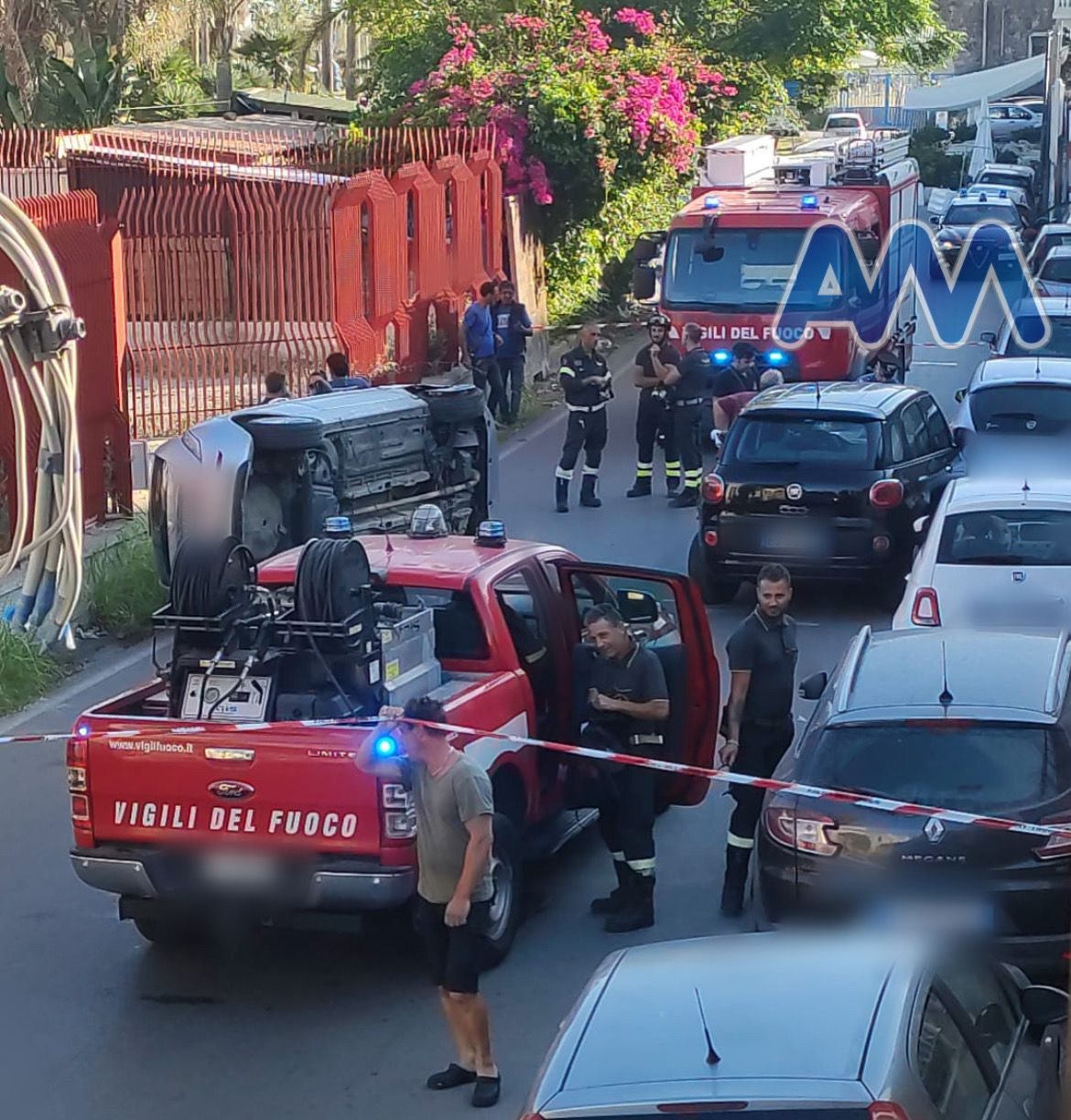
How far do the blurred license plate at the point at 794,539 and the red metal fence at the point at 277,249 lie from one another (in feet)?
19.0

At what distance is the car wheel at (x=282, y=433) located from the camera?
1303 centimetres

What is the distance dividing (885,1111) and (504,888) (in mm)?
4097

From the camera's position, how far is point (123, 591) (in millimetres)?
13984

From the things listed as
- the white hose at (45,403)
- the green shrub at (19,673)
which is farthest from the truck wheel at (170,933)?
the green shrub at (19,673)

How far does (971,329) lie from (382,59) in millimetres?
10825

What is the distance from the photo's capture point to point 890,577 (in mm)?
14227

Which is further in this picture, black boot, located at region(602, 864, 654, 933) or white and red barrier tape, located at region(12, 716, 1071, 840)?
black boot, located at region(602, 864, 654, 933)

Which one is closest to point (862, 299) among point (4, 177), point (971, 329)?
point (4, 177)

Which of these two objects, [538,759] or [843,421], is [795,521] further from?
[538,759]

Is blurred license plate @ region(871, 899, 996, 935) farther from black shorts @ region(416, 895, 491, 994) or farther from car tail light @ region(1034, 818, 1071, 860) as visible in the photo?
black shorts @ region(416, 895, 491, 994)

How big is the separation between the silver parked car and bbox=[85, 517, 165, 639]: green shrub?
361 inches

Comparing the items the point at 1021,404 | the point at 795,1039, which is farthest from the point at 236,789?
the point at 1021,404

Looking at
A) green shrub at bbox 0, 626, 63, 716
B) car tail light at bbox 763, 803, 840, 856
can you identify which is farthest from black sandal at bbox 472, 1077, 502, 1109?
green shrub at bbox 0, 626, 63, 716

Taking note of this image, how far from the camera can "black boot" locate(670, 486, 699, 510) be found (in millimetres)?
18031
